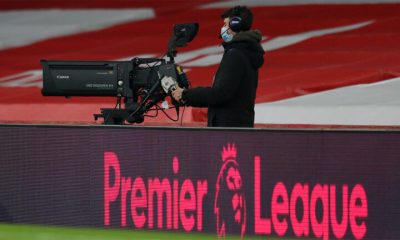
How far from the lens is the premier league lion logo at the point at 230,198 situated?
6.54m

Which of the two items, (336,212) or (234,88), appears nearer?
(336,212)

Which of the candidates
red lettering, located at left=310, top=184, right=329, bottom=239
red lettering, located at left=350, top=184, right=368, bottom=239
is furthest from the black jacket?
red lettering, located at left=350, top=184, right=368, bottom=239

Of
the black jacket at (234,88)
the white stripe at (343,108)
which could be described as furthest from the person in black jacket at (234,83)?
the white stripe at (343,108)

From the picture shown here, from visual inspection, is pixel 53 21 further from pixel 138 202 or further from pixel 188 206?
pixel 188 206

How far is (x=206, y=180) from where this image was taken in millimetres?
6629

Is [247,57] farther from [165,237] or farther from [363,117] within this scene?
[165,237]

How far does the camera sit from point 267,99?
405 inches

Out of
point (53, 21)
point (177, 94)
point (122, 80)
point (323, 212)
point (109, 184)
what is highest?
point (53, 21)

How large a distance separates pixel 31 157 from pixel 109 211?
0.68m

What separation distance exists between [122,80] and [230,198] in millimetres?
1447

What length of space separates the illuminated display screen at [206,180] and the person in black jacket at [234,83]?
0.37 metres

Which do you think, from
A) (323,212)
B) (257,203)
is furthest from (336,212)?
(257,203)

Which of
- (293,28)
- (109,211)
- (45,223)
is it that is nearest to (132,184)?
(109,211)

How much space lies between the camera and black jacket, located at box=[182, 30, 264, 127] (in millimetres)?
6938
